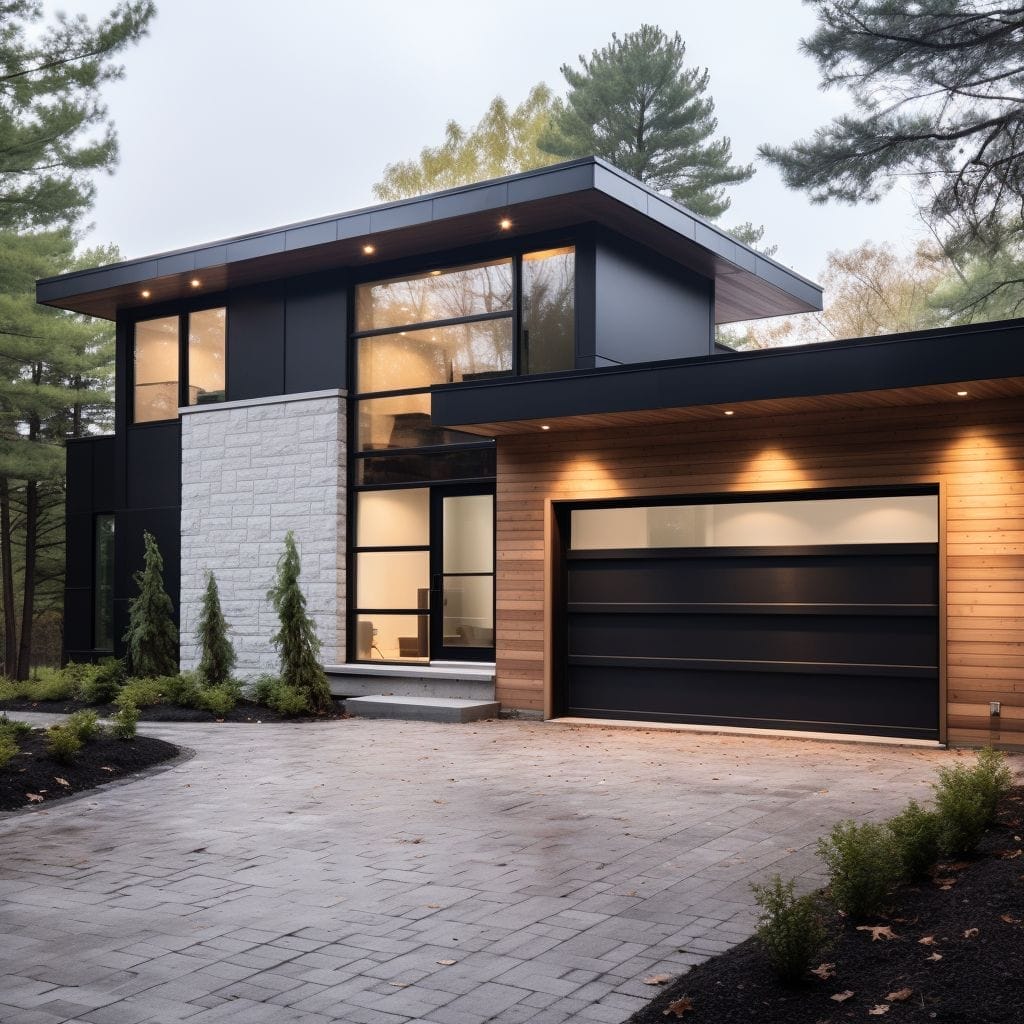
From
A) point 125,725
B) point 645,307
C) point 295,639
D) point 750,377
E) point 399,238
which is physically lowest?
point 125,725

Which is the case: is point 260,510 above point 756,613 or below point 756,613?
above

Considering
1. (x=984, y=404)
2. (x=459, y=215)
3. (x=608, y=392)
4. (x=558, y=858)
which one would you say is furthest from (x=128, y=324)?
(x=558, y=858)

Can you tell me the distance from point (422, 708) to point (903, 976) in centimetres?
933

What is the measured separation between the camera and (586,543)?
1303cm

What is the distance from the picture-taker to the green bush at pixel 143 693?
13867 millimetres

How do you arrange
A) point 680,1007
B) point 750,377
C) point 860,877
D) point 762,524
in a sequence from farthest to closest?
point 762,524 < point 750,377 < point 860,877 < point 680,1007

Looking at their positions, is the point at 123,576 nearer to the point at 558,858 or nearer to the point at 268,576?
the point at 268,576

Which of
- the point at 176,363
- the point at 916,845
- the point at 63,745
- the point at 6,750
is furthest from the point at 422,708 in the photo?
the point at 916,845

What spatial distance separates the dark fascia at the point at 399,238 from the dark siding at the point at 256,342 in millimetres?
350

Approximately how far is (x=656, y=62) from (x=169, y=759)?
2263 cm

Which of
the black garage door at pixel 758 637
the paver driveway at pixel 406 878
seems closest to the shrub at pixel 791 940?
the paver driveway at pixel 406 878

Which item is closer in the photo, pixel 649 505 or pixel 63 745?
pixel 63 745

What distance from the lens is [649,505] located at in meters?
12.6

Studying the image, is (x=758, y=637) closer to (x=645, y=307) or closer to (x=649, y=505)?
(x=649, y=505)
